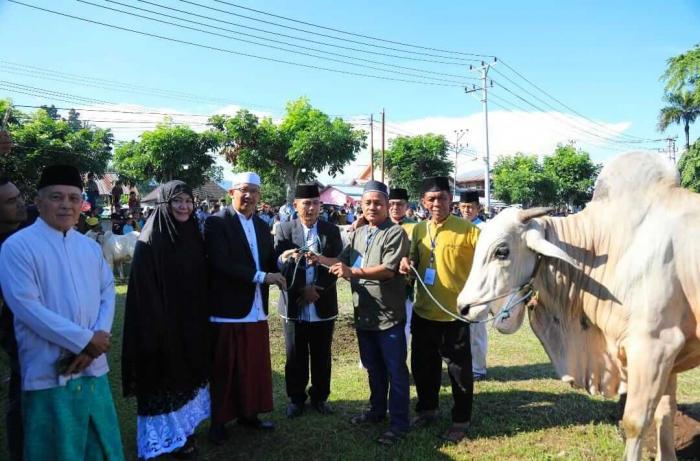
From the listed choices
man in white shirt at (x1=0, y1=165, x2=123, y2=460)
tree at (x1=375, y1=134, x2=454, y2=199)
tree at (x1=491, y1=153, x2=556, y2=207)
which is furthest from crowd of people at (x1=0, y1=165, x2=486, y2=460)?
tree at (x1=491, y1=153, x2=556, y2=207)

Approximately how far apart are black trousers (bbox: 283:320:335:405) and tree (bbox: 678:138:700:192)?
1496 cm

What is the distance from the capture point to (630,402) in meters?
2.86

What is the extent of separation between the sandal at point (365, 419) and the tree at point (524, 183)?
35.2 metres

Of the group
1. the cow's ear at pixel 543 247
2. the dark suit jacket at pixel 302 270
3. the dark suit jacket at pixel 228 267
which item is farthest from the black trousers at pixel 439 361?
the dark suit jacket at pixel 228 267

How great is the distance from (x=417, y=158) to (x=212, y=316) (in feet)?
101

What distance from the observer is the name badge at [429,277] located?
4113 mm

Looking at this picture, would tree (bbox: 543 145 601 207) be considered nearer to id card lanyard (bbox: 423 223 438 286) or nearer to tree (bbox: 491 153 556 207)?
tree (bbox: 491 153 556 207)

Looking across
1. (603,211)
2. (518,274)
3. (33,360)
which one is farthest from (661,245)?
(33,360)

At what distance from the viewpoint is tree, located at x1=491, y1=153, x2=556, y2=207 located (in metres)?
37.2

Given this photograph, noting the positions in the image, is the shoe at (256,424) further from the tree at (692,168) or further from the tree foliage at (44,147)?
the tree at (692,168)

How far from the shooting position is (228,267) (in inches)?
152

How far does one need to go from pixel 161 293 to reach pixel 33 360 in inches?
40.1

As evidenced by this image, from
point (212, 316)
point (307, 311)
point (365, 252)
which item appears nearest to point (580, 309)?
point (365, 252)

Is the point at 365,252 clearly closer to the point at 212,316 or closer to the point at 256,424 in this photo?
the point at 212,316
